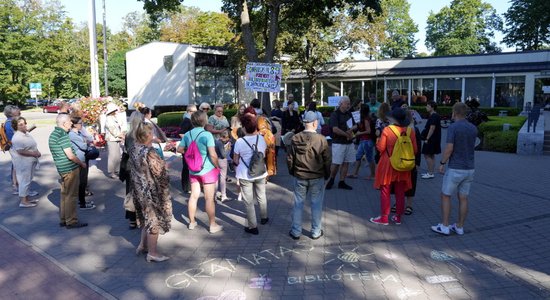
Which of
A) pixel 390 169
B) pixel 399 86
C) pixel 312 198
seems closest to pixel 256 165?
pixel 312 198

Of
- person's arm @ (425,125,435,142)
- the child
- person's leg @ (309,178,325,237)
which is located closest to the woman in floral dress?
person's leg @ (309,178,325,237)

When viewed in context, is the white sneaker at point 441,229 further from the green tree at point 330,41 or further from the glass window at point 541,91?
the glass window at point 541,91

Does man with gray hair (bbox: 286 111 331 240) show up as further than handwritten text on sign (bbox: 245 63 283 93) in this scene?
No

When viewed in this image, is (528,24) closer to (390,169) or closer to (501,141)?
(501,141)

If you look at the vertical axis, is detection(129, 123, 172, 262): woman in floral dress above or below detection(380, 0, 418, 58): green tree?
below

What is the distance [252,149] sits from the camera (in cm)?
594

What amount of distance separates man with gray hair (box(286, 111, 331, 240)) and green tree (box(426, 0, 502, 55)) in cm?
5894

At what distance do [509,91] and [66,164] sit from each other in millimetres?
32169

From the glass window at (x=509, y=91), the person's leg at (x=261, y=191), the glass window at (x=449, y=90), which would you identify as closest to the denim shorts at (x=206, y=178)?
the person's leg at (x=261, y=191)

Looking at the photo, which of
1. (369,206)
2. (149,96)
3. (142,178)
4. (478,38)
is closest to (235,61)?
(149,96)

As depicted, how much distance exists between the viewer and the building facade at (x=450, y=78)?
3012cm

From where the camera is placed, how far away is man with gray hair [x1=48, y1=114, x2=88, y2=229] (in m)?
6.04

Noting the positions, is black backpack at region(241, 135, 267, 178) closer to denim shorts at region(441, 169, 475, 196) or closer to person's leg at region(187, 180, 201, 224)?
person's leg at region(187, 180, 201, 224)

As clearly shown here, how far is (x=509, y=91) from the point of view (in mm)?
30844
